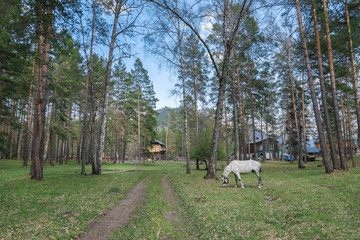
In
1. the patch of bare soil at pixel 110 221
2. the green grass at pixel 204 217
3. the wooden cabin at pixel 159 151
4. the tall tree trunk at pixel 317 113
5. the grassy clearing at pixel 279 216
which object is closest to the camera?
the grassy clearing at pixel 279 216

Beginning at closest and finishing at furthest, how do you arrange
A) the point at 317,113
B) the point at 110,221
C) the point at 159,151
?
the point at 110,221
the point at 317,113
the point at 159,151

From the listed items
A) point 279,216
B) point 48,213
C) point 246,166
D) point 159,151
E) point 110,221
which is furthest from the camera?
point 159,151

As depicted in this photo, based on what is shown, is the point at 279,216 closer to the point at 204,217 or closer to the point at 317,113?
the point at 204,217

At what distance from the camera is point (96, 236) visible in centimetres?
559

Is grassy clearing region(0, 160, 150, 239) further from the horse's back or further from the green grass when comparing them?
the horse's back

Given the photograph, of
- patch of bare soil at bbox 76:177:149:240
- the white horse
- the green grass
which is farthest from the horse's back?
patch of bare soil at bbox 76:177:149:240

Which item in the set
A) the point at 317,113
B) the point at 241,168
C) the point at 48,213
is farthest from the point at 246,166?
the point at 48,213

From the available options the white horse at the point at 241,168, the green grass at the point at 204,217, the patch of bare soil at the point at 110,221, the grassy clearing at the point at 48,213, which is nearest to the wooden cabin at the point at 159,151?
the white horse at the point at 241,168

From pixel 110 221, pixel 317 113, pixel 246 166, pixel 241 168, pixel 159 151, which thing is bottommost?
Answer: pixel 159 151

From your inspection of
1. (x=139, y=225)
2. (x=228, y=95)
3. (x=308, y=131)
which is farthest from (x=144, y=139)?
(x=139, y=225)

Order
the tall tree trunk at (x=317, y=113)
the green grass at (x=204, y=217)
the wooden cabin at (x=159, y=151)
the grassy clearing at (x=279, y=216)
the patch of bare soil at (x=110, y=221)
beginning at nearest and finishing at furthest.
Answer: the grassy clearing at (x=279, y=216)
the green grass at (x=204, y=217)
the patch of bare soil at (x=110, y=221)
the tall tree trunk at (x=317, y=113)
the wooden cabin at (x=159, y=151)

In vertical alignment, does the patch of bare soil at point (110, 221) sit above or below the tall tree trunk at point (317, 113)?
below

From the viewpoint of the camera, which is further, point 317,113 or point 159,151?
point 159,151

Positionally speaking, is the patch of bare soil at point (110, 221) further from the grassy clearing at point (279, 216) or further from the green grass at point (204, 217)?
the grassy clearing at point (279, 216)
